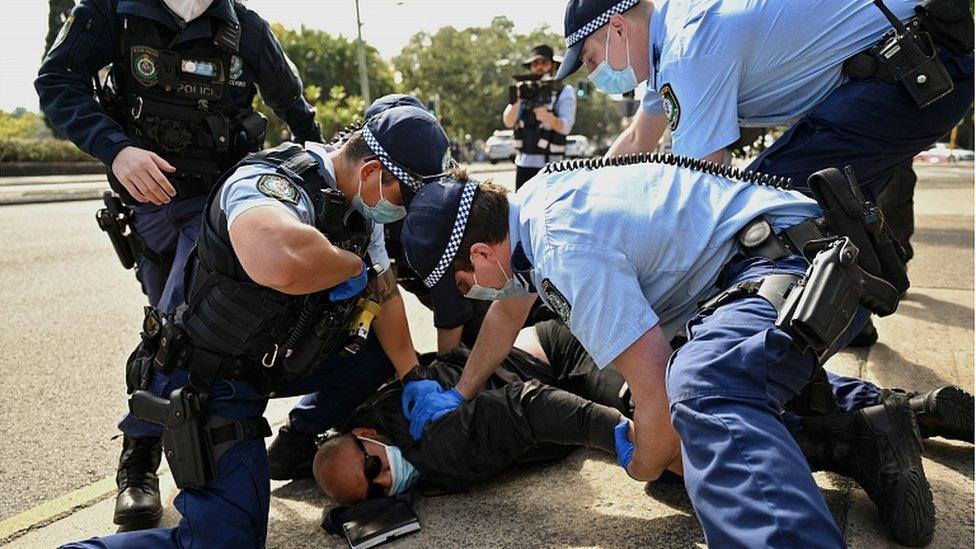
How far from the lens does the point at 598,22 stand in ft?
8.55

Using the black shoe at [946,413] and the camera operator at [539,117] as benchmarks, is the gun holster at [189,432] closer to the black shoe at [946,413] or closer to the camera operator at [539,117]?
the black shoe at [946,413]

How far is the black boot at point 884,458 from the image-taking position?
6.51 ft

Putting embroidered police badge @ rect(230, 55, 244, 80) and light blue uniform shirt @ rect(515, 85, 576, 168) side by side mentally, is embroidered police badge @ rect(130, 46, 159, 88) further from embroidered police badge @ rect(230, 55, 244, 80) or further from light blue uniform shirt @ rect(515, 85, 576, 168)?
light blue uniform shirt @ rect(515, 85, 576, 168)

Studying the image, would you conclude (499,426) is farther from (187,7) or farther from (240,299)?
(187,7)

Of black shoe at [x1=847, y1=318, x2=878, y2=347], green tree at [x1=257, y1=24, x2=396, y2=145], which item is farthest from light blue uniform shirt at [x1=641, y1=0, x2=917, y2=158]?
green tree at [x1=257, y1=24, x2=396, y2=145]

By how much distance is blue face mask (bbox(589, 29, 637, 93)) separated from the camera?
270 centimetres

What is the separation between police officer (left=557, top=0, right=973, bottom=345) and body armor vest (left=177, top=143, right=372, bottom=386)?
105cm

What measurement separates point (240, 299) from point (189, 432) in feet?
1.24

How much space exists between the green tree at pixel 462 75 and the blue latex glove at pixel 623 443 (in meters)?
43.5

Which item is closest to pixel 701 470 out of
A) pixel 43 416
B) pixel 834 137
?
pixel 834 137

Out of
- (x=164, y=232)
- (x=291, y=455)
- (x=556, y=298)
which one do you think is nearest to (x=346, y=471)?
(x=291, y=455)

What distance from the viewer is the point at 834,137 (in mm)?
2328

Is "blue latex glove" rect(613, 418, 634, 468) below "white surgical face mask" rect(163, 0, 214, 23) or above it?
below

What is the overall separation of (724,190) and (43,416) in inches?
108
